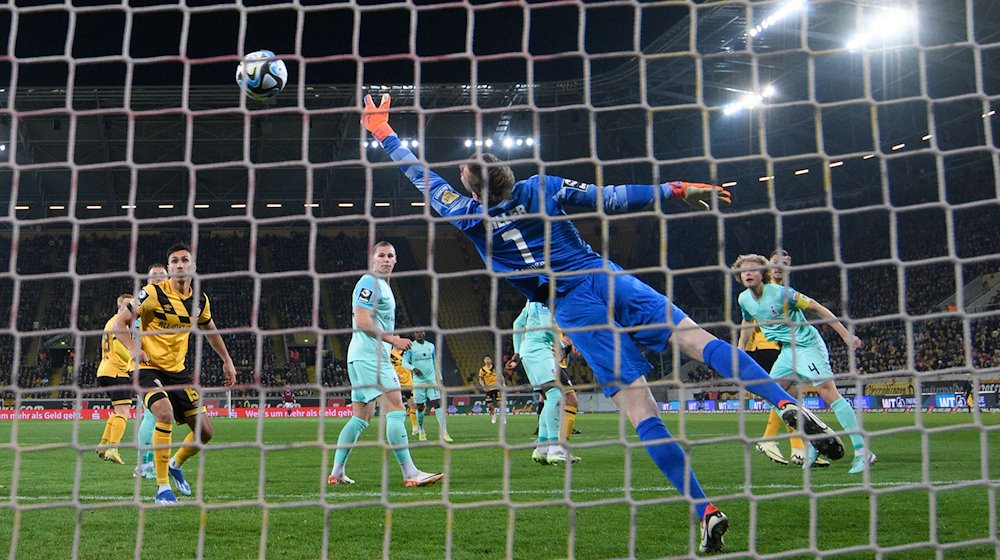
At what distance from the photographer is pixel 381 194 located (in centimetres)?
3341

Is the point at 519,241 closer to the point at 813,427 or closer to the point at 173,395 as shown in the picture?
the point at 813,427

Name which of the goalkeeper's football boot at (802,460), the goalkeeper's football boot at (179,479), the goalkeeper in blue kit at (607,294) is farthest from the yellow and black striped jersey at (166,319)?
the goalkeeper's football boot at (802,460)

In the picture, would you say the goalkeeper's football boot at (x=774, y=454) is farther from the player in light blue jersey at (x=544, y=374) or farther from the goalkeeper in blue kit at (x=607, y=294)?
the goalkeeper in blue kit at (x=607, y=294)

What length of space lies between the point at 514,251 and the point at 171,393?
3.06 m

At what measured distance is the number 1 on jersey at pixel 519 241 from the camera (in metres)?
4.79

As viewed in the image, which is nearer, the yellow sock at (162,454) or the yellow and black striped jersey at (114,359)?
the yellow sock at (162,454)

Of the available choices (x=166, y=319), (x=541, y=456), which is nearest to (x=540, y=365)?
(x=541, y=456)

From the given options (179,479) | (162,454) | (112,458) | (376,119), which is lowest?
(112,458)

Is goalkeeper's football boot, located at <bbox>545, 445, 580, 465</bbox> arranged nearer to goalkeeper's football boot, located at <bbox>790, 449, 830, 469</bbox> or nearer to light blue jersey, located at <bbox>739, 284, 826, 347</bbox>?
goalkeeper's football boot, located at <bbox>790, 449, 830, 469</bbox>

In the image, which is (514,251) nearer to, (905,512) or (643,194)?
(643,194)

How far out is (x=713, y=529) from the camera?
3.87m

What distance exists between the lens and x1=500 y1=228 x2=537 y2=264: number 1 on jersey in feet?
15.7

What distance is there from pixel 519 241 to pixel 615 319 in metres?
0.70

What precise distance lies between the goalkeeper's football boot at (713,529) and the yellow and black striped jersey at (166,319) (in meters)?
3.72
